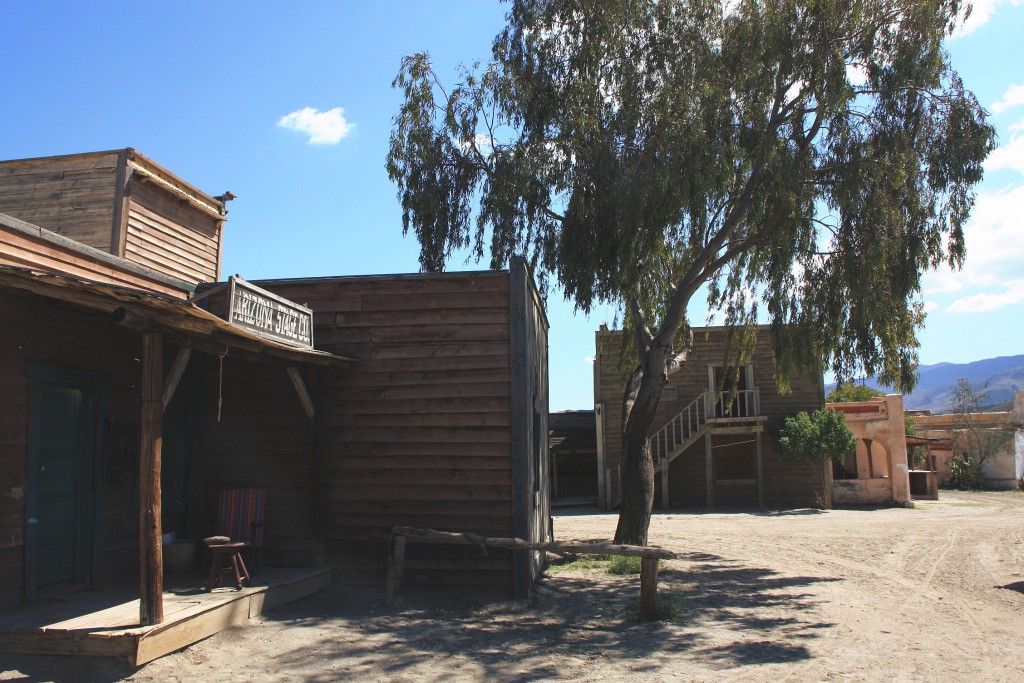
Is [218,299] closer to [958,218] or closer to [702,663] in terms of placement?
[702,663]

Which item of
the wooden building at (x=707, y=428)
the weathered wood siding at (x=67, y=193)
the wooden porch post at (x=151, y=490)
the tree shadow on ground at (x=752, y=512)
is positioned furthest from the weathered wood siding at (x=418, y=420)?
the wooden building at (x=707, y=428)

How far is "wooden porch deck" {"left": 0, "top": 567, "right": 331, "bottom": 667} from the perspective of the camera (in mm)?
5301

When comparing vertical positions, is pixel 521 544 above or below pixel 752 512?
above

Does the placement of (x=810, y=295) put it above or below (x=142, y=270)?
above

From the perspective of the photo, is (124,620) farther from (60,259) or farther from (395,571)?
(60,259)

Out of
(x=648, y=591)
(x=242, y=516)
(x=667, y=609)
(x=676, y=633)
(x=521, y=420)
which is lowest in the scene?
A: (x=676, y=633)

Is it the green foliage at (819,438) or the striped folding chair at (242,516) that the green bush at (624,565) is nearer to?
the striped folding chair at (242,516)

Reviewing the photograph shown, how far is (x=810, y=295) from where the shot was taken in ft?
39.9

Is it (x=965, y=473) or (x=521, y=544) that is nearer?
(x=521, y=544)

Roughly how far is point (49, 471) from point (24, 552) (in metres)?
0.72

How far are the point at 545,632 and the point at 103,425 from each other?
15.1 ft

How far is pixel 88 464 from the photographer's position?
7098 mm

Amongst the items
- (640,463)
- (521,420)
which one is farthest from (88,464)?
(640,463)

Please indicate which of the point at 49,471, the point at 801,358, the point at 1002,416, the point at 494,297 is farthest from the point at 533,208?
the point at 1002,416
